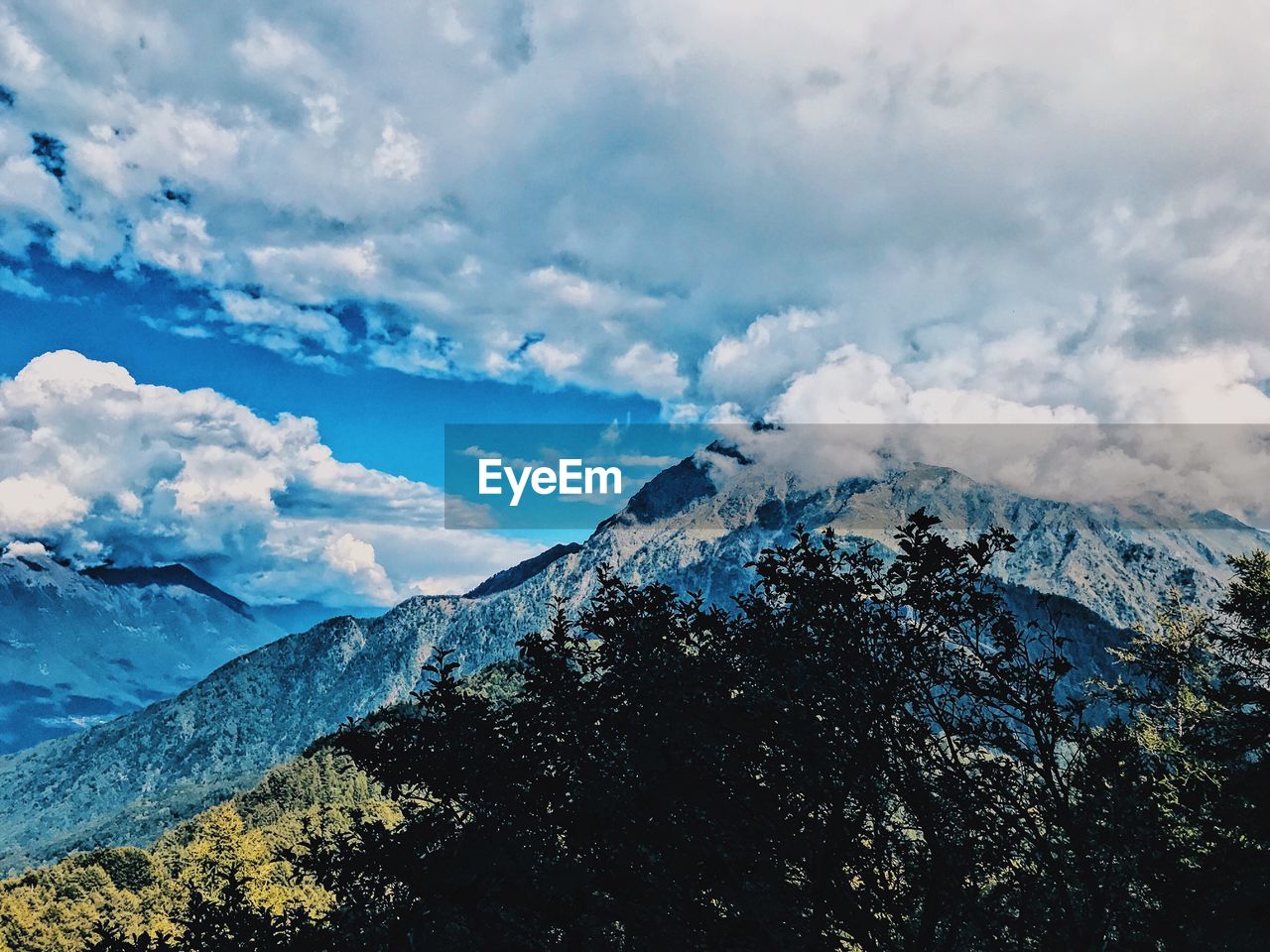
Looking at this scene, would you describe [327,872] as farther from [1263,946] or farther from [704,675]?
[1263,946]

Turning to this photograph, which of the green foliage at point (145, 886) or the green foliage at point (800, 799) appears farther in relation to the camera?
the green foliage at point (145, 886)

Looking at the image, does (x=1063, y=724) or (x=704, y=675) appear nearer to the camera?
(x=1063, y=724)

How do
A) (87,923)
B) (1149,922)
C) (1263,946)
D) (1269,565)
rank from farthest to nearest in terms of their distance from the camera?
(87,923)
(1269,565)
(1149,922)
(1263,946)

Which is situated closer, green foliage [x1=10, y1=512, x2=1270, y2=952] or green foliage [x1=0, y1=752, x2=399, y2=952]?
green foliage [x1=10, y1=512, x2=1270, y2=952]

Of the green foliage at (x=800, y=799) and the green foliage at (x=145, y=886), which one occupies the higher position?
the green foliage at (x=800, y=799)

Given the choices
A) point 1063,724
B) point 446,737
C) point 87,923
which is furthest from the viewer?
point 87,923

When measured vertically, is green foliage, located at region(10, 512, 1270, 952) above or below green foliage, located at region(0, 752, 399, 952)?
above

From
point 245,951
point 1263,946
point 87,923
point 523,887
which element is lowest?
point 87,923

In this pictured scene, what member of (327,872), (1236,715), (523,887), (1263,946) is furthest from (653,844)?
(1236,715)

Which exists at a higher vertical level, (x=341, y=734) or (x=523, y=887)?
(x=341, y=734)

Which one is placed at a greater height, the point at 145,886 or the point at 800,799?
the point at 800,799

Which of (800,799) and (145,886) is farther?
(145,886)
